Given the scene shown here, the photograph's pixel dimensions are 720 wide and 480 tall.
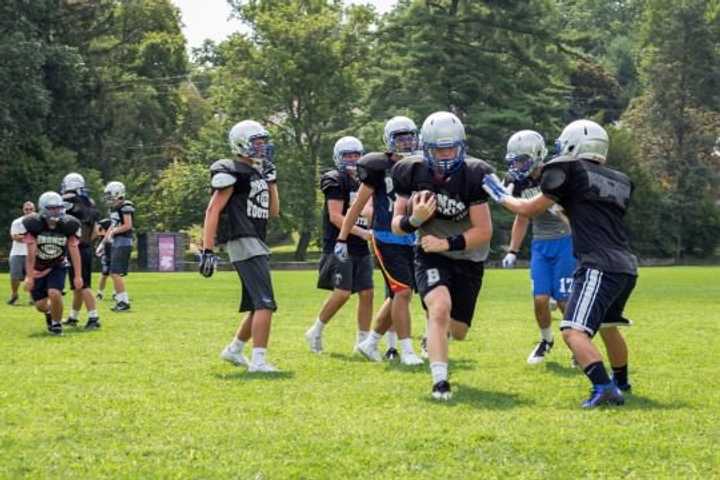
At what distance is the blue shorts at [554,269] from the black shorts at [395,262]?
4.01 feet

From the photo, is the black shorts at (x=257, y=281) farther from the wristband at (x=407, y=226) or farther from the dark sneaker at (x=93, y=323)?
the dark sneaker at (x=93, y=323)

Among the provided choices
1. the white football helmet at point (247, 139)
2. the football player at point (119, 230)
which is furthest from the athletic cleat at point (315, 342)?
the football player at point (119, 230)

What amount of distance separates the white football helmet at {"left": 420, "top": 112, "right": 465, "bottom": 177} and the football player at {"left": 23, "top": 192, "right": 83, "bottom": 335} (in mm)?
7339

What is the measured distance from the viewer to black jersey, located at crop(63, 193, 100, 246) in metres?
16.1

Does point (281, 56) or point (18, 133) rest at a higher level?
point (281, 56)

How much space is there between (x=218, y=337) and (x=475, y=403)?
6.15 metres

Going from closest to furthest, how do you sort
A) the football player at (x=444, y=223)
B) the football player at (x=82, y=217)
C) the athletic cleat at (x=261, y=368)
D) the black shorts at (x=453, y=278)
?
the football player at (x=444, y=223) → the black shorts at (x=453, y=278) → the athletic cleat at (x=261, y=368) → the football player at (x=82, y=217)

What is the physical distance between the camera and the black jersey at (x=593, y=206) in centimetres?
775

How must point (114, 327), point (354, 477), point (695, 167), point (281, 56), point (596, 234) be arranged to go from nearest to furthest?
point (354, 477) → point (596, 234) → point (114, 327) → point (281, 56) → point (695, 167)

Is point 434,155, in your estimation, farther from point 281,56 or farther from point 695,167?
point 695,167

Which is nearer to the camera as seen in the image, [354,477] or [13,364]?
[354,477]

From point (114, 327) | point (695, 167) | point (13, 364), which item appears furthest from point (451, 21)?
point (13, 364)

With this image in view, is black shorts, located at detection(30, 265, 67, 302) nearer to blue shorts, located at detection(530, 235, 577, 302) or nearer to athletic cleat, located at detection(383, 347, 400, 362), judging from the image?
athletic cleat, located at detection(383, 347, 400, 362)

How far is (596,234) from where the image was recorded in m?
7.88
